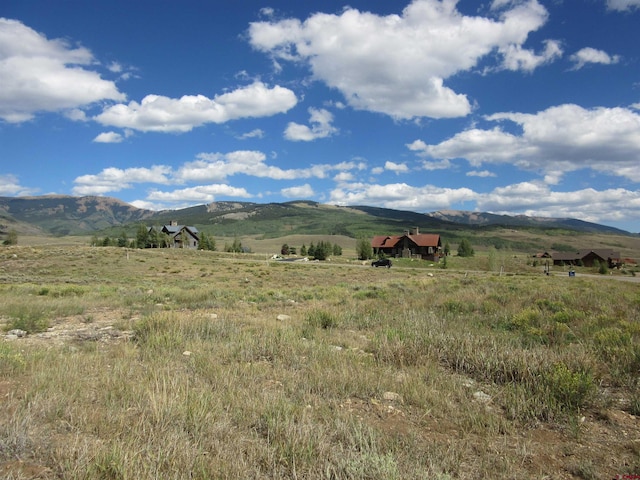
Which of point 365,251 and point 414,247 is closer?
point 365,251

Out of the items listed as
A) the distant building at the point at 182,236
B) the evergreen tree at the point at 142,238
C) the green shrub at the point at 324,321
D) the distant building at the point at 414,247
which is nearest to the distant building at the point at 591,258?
the distant building at the point at 414,247

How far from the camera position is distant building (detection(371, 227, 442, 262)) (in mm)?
98375

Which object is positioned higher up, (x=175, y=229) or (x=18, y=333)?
(x=175, y=229)

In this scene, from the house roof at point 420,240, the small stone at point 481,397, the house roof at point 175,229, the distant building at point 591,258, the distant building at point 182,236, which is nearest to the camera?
the small stone at point 481,397

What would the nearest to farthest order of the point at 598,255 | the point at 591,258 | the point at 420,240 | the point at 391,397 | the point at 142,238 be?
the point at 391,397 → the point at 142,238 → the point at 420,240 → the point at 591,258 → the point at 598,255

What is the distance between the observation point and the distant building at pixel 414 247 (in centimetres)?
9838

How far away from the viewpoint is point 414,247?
10019 centimetres

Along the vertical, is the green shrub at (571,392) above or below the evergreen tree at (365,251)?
above

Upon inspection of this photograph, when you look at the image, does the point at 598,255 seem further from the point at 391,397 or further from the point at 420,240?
the point at 391,397

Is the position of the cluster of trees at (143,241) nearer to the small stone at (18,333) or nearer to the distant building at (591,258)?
the small stone at (18,333)

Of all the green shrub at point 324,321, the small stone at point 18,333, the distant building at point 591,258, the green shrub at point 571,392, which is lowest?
the distant building at point 591,258

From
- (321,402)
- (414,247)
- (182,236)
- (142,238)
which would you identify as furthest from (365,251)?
(321,402)

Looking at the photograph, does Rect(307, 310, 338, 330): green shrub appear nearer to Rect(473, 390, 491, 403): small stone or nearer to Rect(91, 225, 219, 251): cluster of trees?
Rect(473, 390, 491, 403): small stone

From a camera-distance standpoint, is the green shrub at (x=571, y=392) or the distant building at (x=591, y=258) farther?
the distant building at (x=591, y=258)
